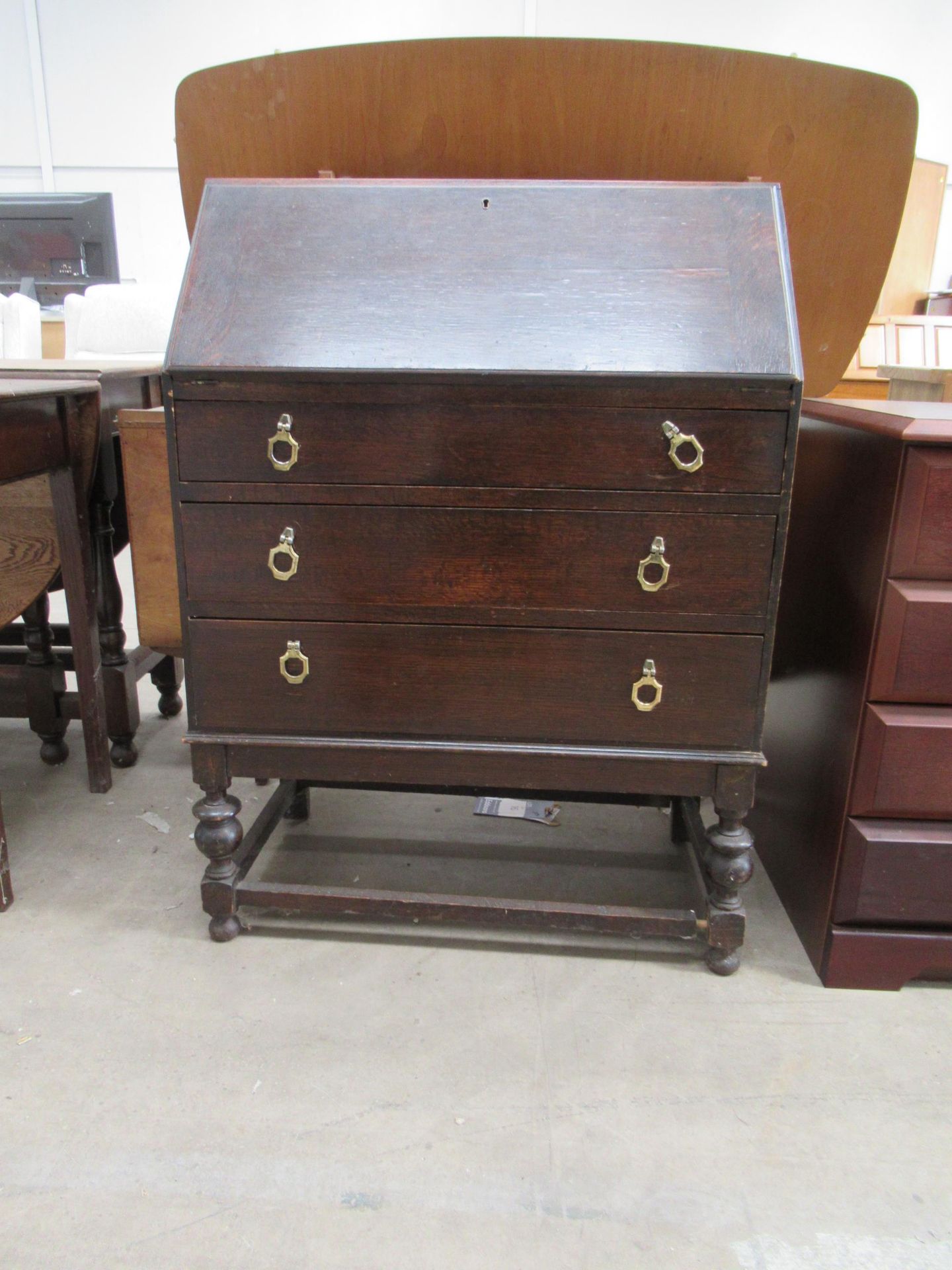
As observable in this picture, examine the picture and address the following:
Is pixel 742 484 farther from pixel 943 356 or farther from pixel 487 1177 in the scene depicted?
→ pixel 943 356

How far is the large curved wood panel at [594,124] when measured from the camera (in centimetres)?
125

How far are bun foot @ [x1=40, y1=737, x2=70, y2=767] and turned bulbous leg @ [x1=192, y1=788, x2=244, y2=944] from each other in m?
0.90

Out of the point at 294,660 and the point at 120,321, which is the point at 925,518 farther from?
the point at 120,321

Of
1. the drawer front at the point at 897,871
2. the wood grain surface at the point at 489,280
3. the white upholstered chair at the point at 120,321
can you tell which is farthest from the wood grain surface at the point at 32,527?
the drawer front at the point at 897,871

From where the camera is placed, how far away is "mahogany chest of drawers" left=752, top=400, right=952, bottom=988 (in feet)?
3.81

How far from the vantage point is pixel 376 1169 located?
102cm

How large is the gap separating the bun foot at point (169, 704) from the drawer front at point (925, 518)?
191 cm

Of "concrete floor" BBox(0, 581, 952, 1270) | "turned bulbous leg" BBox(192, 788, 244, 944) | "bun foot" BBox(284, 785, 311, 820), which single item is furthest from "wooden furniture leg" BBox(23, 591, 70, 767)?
"turned bulbous leg" BBox(192, 788, 244, 944)

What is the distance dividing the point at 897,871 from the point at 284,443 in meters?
1.14

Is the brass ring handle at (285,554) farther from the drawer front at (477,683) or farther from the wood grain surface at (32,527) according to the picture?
the wood grain surface at (32,527)

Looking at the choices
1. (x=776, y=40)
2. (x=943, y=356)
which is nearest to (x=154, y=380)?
(x=943, y=356)

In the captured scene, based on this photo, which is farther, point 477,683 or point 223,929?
point 223,929

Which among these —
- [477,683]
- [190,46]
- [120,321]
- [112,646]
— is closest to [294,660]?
[477,683]

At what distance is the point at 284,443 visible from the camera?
1.18 metres
